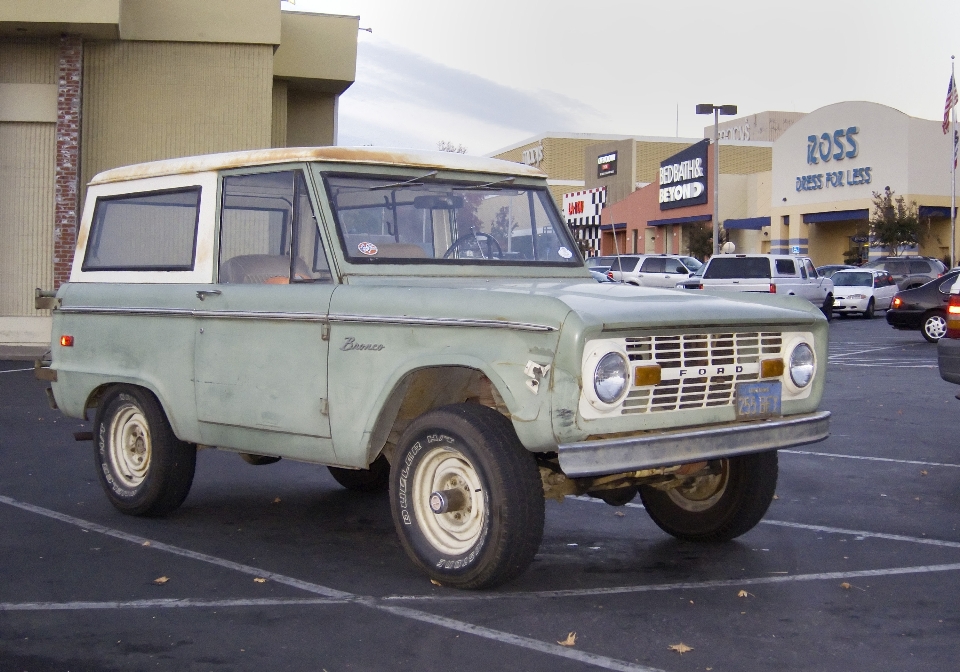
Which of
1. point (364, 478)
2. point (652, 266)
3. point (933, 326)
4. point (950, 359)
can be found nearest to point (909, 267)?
point (652, 266)

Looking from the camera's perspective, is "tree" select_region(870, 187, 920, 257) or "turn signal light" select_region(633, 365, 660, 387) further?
"tree" select_region(870, 187, 920, 257)

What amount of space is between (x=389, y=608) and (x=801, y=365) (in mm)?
2251

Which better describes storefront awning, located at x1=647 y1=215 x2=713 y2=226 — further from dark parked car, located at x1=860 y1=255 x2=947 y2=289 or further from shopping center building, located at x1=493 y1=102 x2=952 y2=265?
dark parked car, located at x1=860 y1=255 x2=947 y2=289

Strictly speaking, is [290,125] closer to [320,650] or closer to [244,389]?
[244,389]

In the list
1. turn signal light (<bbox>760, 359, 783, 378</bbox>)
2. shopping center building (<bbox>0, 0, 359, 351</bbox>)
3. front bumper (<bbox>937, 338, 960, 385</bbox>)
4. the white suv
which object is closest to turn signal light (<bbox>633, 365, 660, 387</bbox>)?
turn signal light (<bbox>760, 359, 783, 378</bbox>)

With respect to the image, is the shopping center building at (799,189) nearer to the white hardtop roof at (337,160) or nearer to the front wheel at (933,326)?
the front wheel at (933,326)

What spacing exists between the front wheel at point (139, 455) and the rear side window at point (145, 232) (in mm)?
771

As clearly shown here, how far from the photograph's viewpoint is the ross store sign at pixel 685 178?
55562 millimetres

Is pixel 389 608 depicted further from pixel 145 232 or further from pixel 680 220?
pixel 680 220

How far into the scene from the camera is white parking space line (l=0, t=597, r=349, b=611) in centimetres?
491

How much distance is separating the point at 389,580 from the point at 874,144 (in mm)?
44174

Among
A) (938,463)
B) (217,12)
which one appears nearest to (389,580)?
(938,463)

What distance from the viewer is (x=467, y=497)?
5.11m

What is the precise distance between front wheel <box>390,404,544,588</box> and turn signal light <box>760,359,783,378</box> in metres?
1.21
